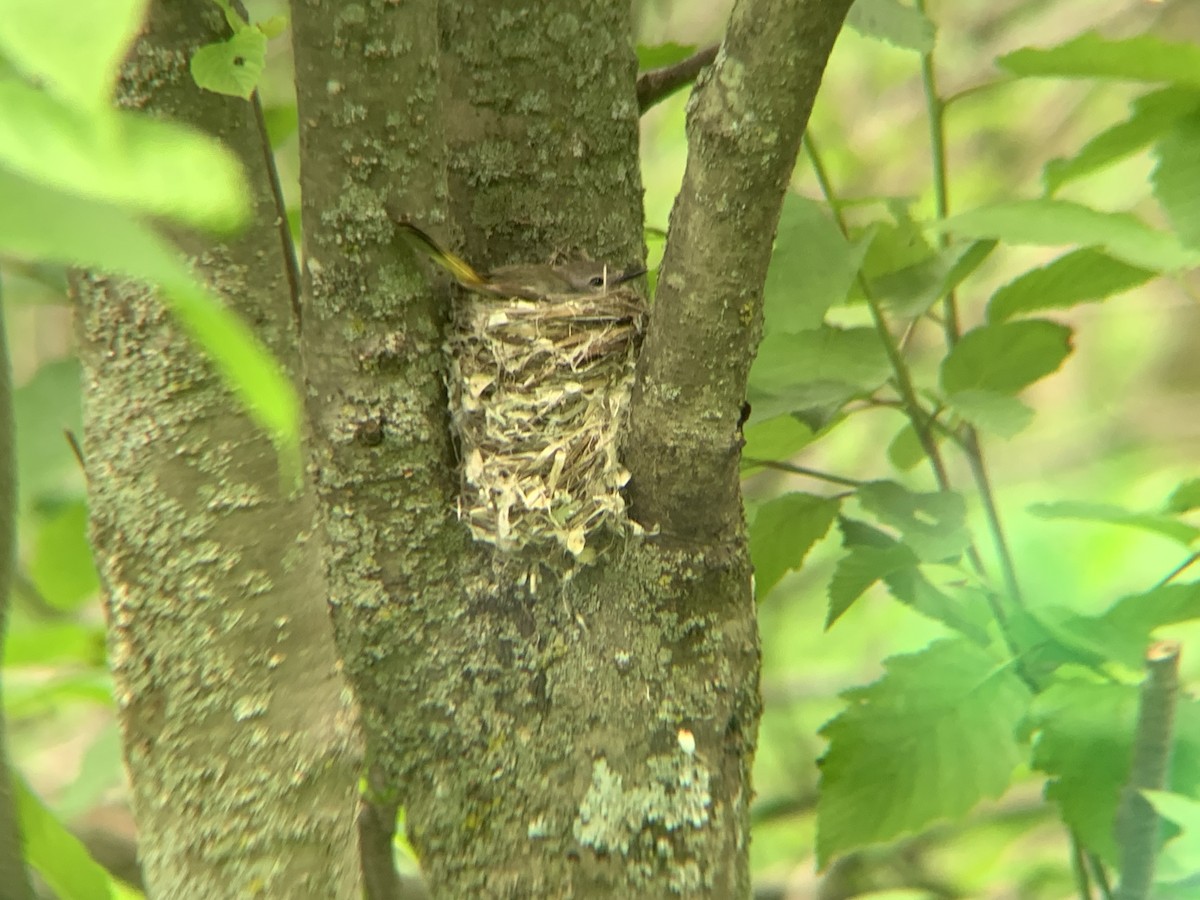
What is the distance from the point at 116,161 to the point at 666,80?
3.05 feet

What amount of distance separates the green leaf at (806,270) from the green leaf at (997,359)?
0.62 ft

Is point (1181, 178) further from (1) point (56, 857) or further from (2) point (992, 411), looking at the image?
Answer: (1) point (56, 857)

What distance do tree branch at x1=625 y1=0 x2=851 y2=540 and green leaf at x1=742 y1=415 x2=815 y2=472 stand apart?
0.20 meters

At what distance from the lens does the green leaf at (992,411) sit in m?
0.97

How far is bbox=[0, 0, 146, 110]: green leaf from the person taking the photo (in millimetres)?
241

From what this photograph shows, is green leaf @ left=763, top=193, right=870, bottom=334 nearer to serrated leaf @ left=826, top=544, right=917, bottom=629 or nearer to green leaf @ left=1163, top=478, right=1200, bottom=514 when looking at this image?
serrated leaf @ left=826, top=544, right=917, bottom=629

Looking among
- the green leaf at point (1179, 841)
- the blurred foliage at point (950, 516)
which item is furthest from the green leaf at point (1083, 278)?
the green leaf at point (1179, 841)

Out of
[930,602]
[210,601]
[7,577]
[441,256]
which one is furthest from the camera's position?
[930,602]

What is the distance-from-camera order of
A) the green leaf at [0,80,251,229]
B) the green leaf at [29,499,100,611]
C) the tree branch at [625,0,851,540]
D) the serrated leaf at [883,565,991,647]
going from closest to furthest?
the green leaf at [0,80,251,229] → the tree branch at [625,0,851,540] → the serrated leaf at [883,565,991,647] → the green leaf at [29,499,100,611]

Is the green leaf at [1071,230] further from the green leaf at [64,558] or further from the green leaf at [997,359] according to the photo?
the green leaf at [64,558]

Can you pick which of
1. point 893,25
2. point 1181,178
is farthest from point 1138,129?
point 893,25

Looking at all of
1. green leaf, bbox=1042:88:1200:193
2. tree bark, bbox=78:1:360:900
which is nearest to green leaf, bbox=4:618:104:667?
tree bark, bbox=78:1:360:900

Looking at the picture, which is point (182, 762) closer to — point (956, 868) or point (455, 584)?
point (455, 584)

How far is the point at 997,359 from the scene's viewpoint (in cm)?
112
